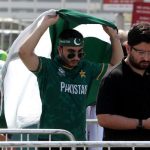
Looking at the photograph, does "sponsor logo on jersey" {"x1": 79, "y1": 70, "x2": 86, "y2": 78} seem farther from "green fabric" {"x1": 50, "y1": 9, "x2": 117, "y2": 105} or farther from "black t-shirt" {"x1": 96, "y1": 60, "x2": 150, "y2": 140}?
"black t-shirt" {"x1": 96, "y1": 60, "x2": 150, "y2": 140}

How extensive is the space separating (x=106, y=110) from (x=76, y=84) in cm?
72

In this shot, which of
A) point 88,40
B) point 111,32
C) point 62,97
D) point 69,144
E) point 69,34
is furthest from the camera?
point 88,40

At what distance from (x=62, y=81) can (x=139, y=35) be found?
0.91m

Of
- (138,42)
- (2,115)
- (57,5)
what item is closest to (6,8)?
(57,5)

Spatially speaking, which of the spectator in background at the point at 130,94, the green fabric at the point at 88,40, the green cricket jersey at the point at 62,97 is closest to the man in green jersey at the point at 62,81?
the green cricket jersey at the point at 62,97

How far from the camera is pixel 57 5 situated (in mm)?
22219

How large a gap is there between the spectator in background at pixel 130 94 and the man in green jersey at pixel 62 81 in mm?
625

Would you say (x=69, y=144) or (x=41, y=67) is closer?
(x=69, y=144)

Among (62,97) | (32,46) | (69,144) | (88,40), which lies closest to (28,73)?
(88,40)

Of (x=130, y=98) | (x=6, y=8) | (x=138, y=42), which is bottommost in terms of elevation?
(x=6, y=8)

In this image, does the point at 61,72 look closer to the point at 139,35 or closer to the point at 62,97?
the point at 62,97

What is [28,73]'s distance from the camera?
7.22 meters

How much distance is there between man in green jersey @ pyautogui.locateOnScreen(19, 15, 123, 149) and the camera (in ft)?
20.6

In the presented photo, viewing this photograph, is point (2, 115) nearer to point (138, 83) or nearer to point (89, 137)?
point (89, 137)
